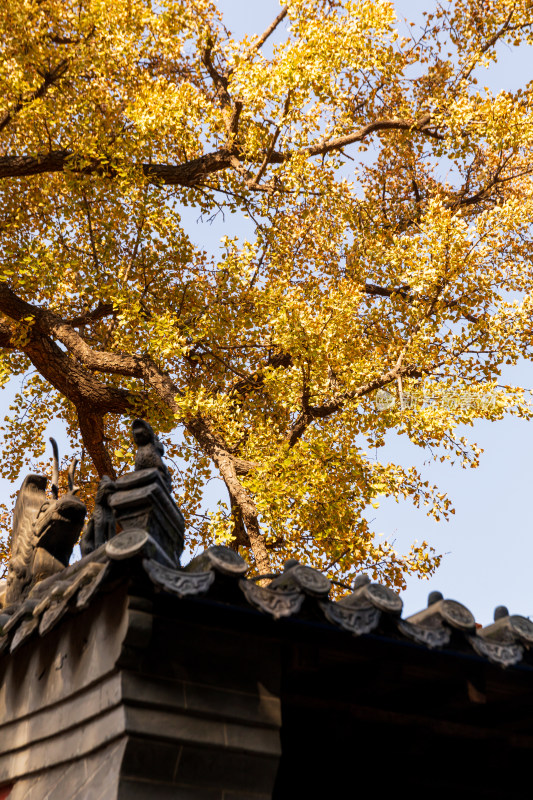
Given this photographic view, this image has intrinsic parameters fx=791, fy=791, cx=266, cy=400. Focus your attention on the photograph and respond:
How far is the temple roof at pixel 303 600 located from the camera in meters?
3.57

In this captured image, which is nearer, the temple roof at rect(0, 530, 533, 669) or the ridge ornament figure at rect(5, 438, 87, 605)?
the temple roof at rect(0, 530, 533, 669)

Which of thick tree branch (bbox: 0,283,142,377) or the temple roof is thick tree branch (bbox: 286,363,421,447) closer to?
thick tree branch (bbox: 0,283,142,377)

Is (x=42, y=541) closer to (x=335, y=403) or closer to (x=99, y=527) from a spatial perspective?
(x=99, y=527)

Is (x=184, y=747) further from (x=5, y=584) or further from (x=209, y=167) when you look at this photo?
(x=209, y=167)

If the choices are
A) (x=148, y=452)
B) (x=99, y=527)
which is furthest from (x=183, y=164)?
(x=148, y=452)

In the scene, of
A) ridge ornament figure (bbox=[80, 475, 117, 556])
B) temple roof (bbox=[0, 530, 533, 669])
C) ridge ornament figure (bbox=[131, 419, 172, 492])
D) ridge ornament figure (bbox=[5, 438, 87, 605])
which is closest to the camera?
temple roof (bbox=[0, 530, 533, 669])

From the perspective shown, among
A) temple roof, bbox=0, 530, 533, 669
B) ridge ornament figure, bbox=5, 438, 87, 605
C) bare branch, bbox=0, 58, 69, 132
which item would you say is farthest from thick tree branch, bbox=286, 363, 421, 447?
temple roof, bbox=0, 530, 533, 669

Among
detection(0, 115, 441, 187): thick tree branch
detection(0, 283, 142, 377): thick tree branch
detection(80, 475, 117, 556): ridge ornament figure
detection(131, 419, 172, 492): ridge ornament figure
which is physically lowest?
detection(80, 475, 117, 556): ridge ornament figure

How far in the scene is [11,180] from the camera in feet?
57.5

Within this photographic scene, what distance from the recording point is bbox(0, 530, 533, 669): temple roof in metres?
3.57

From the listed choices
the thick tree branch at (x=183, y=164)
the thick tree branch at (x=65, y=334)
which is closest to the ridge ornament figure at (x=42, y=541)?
the thick tree branch at (x=65, y=334)

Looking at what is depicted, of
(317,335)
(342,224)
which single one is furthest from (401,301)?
(317,335)

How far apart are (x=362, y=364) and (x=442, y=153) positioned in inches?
211

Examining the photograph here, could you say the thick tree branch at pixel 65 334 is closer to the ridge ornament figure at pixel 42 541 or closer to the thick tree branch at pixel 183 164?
the thick tree branch at pixel 183 164
